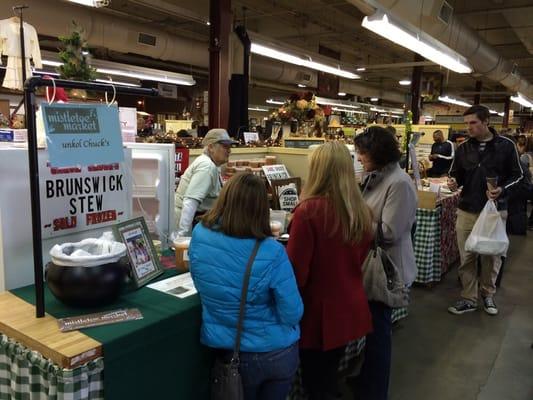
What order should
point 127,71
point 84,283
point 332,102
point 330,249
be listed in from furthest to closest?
point 332,102, point 127,71, point 330,249, point 84,283

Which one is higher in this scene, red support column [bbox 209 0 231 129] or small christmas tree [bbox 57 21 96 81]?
red support column [bbox 209 0 231 129]

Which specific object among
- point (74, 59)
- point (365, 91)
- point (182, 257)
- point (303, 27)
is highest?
point (303, 27)

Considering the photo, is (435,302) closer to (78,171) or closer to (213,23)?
(78,171)

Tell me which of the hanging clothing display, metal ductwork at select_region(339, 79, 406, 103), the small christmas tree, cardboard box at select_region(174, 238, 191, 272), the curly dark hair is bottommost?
cardboard box at select_region(174, 238, 191, 272)

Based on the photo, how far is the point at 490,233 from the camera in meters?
3.80

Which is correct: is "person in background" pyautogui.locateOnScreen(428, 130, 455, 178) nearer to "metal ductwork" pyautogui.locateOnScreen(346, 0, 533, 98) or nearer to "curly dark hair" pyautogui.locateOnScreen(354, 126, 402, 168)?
"metal ductwork" pyautogui.locateOnScreen(346, 0, 533, 98)

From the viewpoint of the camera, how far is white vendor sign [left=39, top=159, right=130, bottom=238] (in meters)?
1.78

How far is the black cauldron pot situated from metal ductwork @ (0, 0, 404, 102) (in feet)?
21.3

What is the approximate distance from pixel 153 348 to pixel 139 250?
499 mm

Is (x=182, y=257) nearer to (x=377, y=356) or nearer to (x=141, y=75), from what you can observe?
(x=377, y=356)

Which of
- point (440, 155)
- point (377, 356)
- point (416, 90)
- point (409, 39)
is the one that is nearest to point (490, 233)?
point (377, 356)

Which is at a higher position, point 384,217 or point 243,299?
point 384,217

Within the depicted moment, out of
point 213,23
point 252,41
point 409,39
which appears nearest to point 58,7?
point 213,23

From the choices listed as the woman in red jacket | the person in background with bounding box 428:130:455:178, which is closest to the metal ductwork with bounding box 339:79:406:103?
the person in background with bounding box 428:130:455:178
